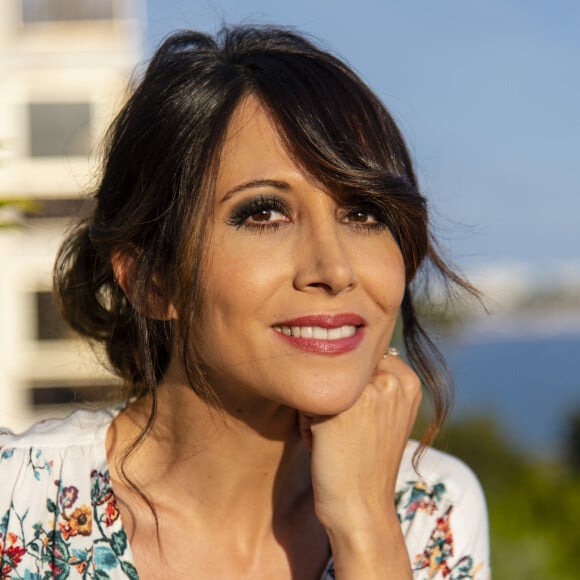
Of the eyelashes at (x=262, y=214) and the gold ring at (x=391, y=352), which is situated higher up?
the eyelashes at (x=262, y=214)

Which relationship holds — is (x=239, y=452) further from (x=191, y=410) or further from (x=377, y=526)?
(x=377, y=526)

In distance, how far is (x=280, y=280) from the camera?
231cm

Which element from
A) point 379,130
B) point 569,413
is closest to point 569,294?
point 379,130

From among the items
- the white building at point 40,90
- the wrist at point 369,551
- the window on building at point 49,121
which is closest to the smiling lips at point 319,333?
the wrist at point 369,551

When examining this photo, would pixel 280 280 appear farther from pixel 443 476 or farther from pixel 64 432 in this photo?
pixel 443 476

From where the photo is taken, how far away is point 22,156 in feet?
44.6

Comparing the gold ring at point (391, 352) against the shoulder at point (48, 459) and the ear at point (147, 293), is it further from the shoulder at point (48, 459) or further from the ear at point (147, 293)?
the shoulder at point (48, 459)

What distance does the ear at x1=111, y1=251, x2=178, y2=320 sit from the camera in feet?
8.37

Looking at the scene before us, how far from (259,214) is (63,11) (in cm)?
1264

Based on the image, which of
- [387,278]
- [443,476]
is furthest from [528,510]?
[387,278]

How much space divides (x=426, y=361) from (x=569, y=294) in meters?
2.12

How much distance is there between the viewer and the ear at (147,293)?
2551 mm

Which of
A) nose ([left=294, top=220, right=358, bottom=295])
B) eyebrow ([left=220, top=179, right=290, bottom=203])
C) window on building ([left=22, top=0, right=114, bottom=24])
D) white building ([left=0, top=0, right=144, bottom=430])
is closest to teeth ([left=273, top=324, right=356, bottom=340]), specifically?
nose ([left=294, top=220, right=358, bottom=295])

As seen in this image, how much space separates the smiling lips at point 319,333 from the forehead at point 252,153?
0.37m
